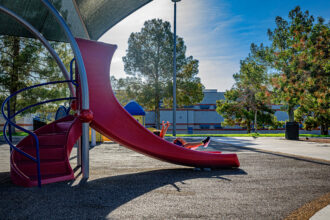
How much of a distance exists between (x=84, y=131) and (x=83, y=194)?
1.56 meters

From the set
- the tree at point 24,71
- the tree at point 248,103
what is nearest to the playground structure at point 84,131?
the tree at point 24,71

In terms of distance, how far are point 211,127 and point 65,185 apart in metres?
42.2

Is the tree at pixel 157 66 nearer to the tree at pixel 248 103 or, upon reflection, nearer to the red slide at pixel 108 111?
the tree at pixel 248 103

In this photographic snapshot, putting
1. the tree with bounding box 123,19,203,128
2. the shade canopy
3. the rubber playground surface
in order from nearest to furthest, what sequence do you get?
the rubber playground surface, the shade canopy, the tree with bounding box 123,19,203,128

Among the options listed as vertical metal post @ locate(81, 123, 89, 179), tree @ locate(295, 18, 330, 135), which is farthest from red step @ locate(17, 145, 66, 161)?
tree @ locate(295, 18, 330, 135)

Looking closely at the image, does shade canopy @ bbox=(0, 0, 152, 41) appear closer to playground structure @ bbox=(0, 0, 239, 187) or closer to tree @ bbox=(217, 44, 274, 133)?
playground structure @ bbox=(0, 0, 239, 187)

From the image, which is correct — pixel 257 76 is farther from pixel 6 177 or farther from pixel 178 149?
pixel 6 177

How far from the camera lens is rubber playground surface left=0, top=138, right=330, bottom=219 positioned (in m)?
3.23

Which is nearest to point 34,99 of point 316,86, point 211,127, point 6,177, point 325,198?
point 6,177

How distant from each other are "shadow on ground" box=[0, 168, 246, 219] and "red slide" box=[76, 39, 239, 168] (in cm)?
69

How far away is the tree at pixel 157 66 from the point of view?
1220 inches

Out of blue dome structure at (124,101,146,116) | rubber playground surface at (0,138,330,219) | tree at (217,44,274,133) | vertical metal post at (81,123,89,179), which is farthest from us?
tree at (217,44,274,133)

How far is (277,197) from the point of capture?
4.01 meters

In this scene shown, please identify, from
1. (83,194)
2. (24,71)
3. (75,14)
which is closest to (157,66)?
(24,71)
